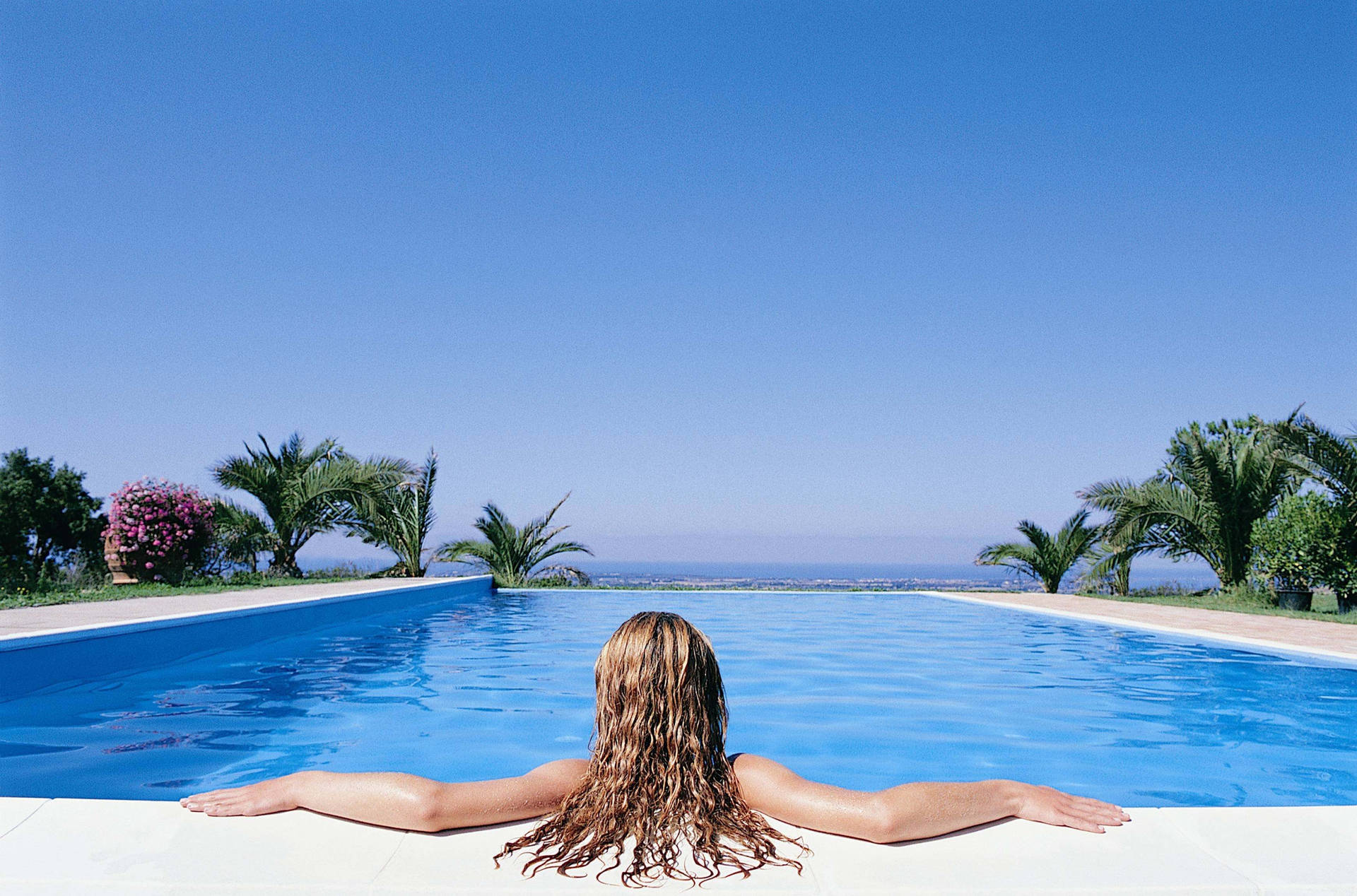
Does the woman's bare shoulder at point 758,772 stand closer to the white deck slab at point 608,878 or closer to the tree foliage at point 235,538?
the white deck slab at point 608,878

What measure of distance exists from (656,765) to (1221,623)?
906cm

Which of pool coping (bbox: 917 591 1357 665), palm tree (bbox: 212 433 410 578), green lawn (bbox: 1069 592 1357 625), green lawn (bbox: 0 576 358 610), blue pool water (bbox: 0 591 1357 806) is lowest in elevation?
blue pool water (bbox: 0 591 1357 806)

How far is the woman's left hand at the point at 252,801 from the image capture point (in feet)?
7.23

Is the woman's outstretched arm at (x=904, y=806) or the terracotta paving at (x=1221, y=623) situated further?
the terracotta paving at (x=1221, y=623)

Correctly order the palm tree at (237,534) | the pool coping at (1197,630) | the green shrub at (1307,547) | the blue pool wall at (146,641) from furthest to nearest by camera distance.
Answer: the palm tree at (237,534), the green shrub at (1307,547), the pool coping at (1197,630), the blue pool wall at (146,641)

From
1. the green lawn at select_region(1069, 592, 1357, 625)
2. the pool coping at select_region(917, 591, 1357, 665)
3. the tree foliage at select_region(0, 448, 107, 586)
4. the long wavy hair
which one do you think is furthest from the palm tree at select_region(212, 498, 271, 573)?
the green lawn at select_region(1069, 592, 1357, 625)

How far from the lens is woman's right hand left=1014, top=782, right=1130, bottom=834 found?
216 centimetres

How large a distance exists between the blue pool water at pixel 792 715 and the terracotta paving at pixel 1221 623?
9.1 inches

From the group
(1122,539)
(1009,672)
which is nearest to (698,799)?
(1009,672)

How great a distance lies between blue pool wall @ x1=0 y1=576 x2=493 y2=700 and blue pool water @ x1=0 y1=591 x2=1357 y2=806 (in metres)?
0.10

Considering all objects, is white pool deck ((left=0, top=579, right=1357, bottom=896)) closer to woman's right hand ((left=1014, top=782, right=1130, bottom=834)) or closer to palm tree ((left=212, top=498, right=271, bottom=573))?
woman's right hand ((left=1014, top=782, right=1130, bottom=834))

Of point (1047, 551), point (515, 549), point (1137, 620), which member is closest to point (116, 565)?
point (515, 549)

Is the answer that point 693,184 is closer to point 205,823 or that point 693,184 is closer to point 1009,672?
point 1009,672

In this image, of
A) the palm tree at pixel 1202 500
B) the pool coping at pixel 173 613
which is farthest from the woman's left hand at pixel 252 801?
the palm tree at pixel 1202 500
